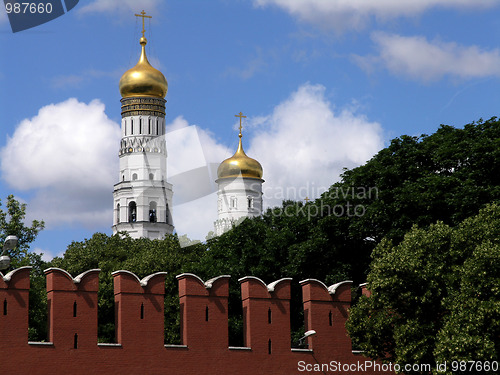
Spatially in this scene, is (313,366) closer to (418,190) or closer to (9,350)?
(9,350)

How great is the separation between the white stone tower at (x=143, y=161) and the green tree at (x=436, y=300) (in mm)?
82473

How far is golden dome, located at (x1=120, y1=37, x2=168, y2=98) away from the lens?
350 ft

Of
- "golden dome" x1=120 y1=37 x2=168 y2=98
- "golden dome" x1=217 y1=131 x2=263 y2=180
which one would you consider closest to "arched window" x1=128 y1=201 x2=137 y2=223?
"golden dome" x1=217 y1=131 x2=263 y2=180

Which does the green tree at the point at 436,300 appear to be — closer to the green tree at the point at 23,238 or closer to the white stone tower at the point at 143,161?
the green tree at the point at 23,238

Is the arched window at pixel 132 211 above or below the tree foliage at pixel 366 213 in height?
above

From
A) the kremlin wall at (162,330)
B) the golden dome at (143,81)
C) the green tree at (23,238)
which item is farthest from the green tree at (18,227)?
the golden dome at (143,81)

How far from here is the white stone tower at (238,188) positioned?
116m

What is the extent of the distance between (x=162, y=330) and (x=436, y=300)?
7206mm

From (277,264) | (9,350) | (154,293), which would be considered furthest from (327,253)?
(9,350)

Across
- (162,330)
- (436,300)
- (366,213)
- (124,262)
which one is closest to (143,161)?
(124,262)

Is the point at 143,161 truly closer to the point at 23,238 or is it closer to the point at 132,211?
the point at 132,211

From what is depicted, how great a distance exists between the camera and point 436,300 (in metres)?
25.9

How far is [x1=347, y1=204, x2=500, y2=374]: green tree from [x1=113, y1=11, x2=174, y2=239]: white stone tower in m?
82.5

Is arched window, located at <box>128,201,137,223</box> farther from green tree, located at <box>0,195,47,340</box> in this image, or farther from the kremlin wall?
the kremlin wall
